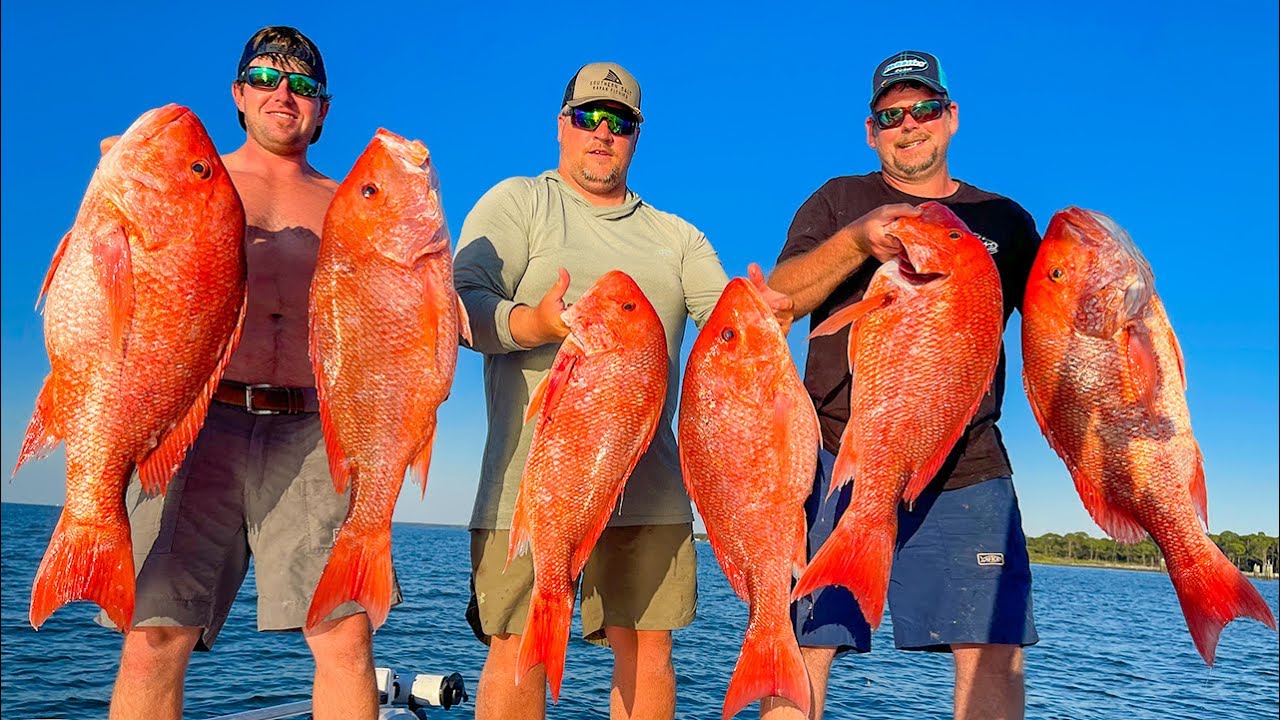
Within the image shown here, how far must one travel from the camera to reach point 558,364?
11.5ft

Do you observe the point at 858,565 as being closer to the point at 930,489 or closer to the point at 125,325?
the point at 930,489

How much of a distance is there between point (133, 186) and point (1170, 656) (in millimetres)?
33059

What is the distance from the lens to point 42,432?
10.6ft

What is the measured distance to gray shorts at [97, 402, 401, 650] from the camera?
12.0 ft

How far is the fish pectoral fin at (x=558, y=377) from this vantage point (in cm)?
349

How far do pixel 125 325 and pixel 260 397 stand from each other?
2.13 ft

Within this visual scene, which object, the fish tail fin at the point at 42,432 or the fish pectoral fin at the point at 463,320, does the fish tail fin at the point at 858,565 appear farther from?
the fish tail fin at the point at 42,432

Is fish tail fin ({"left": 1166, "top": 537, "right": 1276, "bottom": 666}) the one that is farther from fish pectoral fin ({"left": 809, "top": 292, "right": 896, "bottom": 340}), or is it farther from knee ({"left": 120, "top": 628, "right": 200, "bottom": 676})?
knee ({"left": 120, "top": 628, "right": 200, "bottom": 676})

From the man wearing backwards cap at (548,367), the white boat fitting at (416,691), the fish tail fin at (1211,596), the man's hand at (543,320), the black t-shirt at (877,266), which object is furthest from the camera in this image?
the white boat fitting at (416,691)

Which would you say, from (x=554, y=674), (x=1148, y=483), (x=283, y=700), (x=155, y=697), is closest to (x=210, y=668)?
(x=283, y=700)

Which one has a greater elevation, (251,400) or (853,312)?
(853,312)

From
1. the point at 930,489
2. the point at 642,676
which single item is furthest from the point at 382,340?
the point at 930,489

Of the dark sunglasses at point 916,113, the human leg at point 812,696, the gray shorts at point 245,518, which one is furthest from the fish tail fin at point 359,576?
the dark sunglasses at point 916,113

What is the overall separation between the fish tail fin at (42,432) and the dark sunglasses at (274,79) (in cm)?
147
